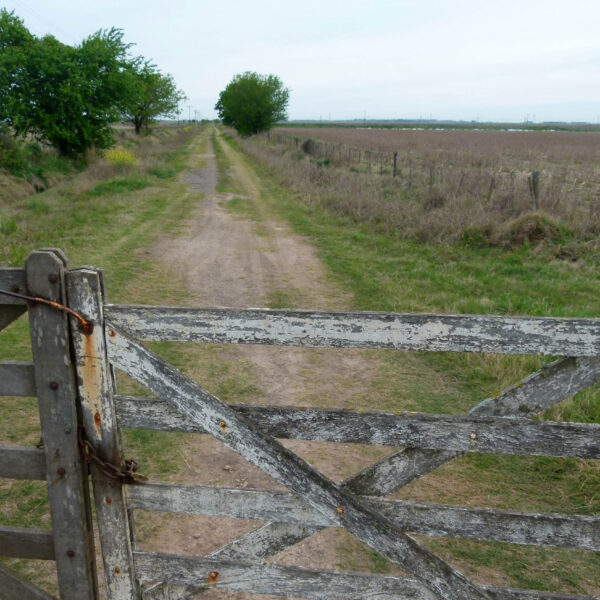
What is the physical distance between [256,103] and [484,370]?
194 ft

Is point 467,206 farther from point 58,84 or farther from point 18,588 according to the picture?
point 58,84

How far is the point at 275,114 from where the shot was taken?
203 feet

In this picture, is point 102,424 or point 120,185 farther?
point 120,185

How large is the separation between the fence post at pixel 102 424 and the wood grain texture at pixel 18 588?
0.34 meters

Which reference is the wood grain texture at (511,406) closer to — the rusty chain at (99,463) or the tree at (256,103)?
the rusty chain at (99,463)

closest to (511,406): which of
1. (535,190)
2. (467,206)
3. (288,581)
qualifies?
(288,581)

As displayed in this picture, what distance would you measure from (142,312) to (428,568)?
1.61 metres

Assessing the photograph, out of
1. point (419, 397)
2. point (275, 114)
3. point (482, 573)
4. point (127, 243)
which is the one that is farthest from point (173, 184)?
point (275, 114)

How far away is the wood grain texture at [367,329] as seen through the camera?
2.17 m

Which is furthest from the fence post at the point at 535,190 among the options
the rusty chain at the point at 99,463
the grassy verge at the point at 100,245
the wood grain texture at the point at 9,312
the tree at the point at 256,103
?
the tree at the point at 256,103

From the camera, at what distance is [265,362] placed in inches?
251

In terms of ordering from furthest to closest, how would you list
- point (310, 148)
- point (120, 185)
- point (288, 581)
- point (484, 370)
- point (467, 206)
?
point (310, 148), point (120, 185), point (467, 206), point (484, 370), point (288, 581)

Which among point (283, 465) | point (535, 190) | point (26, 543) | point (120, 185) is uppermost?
point (120, 185)

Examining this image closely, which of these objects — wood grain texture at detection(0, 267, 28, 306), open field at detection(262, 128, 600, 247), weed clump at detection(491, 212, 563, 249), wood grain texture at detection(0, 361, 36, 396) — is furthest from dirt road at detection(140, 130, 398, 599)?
weed clump at detection(491, 212, 563, 249)
